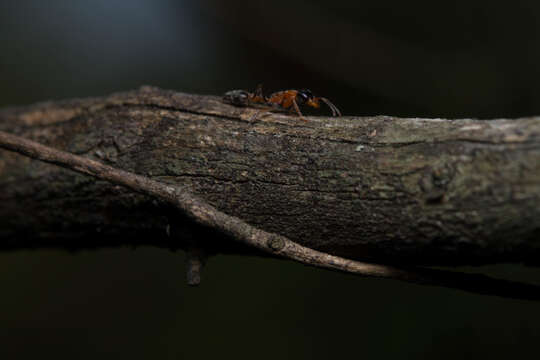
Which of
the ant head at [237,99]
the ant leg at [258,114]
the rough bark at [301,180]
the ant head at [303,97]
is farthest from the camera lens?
the ant head at [303,97]

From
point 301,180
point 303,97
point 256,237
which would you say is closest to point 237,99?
point 301,180

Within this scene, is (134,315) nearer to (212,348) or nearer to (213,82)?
(212,348)

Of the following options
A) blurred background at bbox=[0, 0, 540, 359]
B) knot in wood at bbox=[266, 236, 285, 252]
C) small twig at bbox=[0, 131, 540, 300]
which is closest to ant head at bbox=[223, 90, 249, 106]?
small twig at bbox=[0, 131, 540, 300]

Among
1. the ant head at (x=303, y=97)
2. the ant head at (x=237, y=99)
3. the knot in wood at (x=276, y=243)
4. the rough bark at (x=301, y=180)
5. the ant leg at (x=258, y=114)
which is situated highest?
the ant head at (x=303, y=97)

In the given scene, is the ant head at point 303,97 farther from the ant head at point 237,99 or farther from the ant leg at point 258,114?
the ant leg at point 258,114

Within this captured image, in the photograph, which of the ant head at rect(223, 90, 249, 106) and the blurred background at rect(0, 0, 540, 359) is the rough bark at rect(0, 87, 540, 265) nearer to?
the ant head at rect(223, 90, 249, 106)

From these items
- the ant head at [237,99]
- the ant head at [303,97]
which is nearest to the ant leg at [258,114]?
the ant head at [237,99]

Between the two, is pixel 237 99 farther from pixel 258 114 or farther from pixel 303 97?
pixel 303 97
